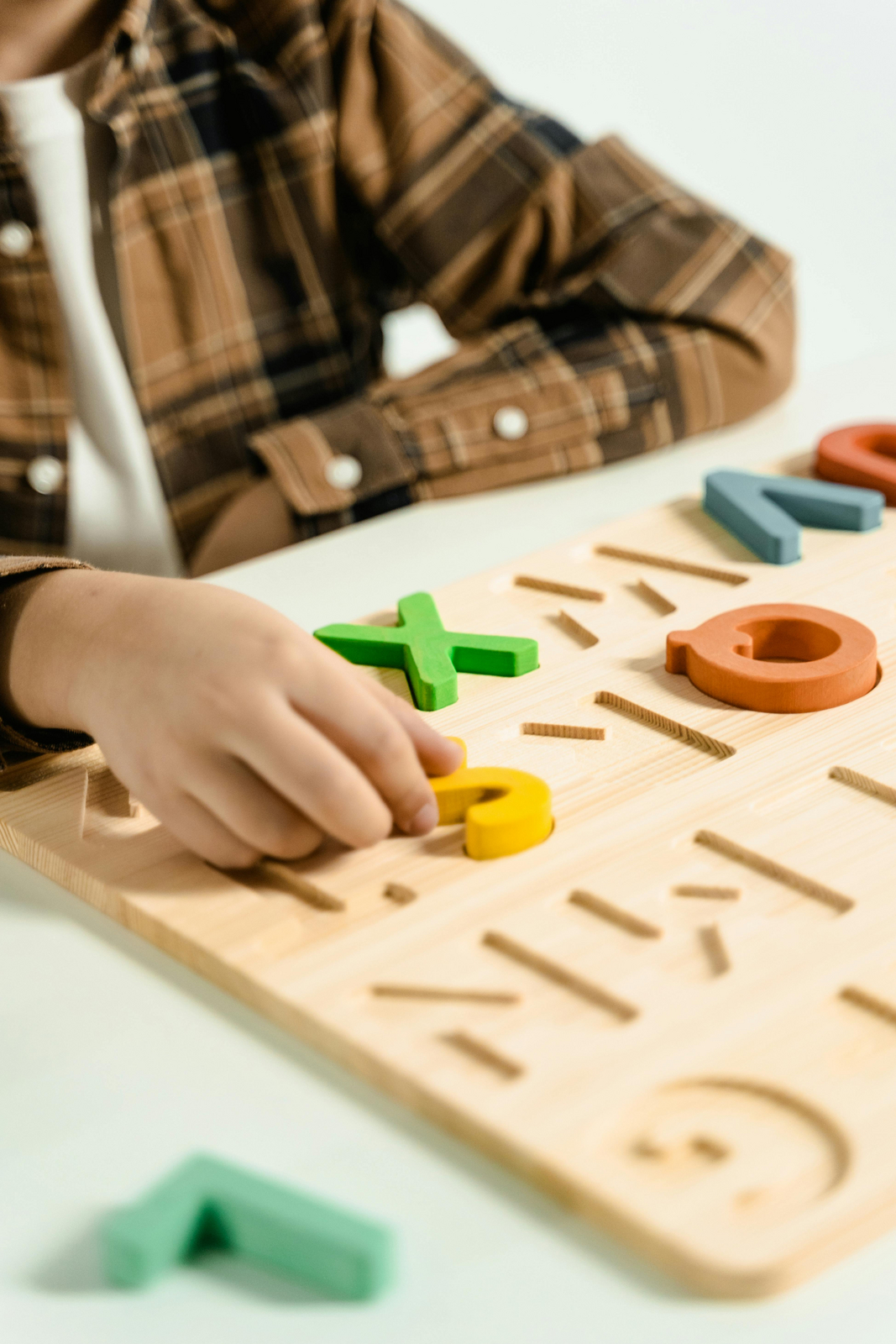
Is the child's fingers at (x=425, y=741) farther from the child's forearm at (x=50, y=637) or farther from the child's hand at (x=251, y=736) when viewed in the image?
the child's forearm at (x=50, y=637)

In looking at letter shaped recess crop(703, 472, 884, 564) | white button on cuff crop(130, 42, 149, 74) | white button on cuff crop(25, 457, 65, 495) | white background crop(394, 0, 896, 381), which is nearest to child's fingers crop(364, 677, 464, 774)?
letter shaped recess crop(703, 472, 884, 564)

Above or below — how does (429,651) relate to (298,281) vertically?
below

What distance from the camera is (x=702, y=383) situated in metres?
1.08

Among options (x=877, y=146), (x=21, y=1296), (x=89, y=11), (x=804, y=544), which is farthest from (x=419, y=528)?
(x=877, y=146)

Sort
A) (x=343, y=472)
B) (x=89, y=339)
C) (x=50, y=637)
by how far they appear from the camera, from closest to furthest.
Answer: (x=50, y=637), (x=343, y=472), (x=89, y=339)

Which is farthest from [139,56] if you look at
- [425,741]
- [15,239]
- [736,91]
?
[736,91]

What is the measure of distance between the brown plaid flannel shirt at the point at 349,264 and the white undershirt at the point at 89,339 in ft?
0.08

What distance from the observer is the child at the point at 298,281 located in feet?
3.46

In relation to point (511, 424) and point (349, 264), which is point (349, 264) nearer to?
point (349, 264)

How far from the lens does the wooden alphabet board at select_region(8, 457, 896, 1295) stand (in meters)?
0.39

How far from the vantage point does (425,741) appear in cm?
57

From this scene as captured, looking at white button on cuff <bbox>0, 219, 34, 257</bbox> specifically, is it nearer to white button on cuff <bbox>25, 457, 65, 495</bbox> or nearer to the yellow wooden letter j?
white button on cuff <bbox>25, 457, 65, 495</bbox>

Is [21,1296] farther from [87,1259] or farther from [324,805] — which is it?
[324,805]

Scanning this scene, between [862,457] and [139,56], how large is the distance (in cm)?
67
